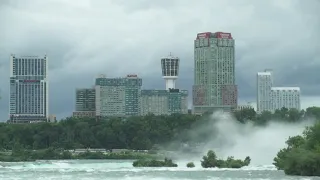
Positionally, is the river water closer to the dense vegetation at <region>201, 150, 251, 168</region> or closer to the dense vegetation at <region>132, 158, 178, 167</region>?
the dense vegetation at <region>201, 150, 251, 168</region>

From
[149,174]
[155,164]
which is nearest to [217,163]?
[155,164]

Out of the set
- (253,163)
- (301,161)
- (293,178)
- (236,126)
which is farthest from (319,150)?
(236,126)

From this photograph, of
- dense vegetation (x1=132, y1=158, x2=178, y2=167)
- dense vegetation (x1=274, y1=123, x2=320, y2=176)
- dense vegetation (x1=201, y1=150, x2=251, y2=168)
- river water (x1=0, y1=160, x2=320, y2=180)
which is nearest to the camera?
dense vegetation (x1=274, y1=123, x2=320, y2=176)

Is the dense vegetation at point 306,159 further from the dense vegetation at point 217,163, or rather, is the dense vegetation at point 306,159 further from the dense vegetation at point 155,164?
the dense vegetation at point 155,164

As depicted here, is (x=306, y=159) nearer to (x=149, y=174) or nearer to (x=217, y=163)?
(x=149, y=174)

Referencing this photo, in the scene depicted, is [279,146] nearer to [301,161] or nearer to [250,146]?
[250,146]

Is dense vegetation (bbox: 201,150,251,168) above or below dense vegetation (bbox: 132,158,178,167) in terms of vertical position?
above

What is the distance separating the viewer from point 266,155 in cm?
14612

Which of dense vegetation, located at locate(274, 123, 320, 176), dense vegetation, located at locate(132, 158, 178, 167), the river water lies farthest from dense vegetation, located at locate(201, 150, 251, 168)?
dense vegetation, located at locate(274, 123, 320, 176)

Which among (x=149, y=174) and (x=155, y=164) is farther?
(x=155, y=164)

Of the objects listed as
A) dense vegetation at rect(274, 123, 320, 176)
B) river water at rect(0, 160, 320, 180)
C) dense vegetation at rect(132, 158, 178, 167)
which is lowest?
dense vegetation at rect(132, 158, 178, 167)

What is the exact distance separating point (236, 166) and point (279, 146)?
84.5ft

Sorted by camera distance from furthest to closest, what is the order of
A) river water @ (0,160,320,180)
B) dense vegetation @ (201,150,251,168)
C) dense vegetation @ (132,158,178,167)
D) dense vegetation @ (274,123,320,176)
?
dense vegetation @ (132,158,178,167) < dense vegetation @ (201,150,251,168) < river water @ (0,160,320,180) < dense vegetation @ (274,123,320,176)

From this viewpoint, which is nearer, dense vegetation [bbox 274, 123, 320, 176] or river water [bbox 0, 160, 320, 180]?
dense vegetation [bbox 274, 123, 320, 176]
